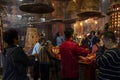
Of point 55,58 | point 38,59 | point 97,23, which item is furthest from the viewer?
point 97,23

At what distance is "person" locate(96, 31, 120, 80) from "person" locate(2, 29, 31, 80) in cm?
104

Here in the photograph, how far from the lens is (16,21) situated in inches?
1003

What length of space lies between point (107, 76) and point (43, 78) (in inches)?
199

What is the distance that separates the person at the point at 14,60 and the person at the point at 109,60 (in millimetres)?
1035

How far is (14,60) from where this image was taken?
411 centimetres

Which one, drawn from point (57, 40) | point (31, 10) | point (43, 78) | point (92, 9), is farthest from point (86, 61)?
point (57, 40)

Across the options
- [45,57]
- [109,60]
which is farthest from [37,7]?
[109,60]

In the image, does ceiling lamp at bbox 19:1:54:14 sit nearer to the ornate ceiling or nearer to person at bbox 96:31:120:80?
the ornate ceiling

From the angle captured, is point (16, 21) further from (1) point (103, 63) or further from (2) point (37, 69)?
(1) point (103, 63)

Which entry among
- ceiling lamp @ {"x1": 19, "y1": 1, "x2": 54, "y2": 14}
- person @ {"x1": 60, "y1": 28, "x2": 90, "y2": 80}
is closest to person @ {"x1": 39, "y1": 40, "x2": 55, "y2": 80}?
ceiling lamp @ {"x1": 19, "y1": 1, "x2": 54, "y2": 14}

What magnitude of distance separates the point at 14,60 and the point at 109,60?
1.33m

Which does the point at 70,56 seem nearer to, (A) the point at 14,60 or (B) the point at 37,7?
(A) the point at 14,60

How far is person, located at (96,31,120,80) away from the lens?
3898 mm

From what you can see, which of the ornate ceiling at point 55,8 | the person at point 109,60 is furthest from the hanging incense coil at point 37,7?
the person at point 109,60
